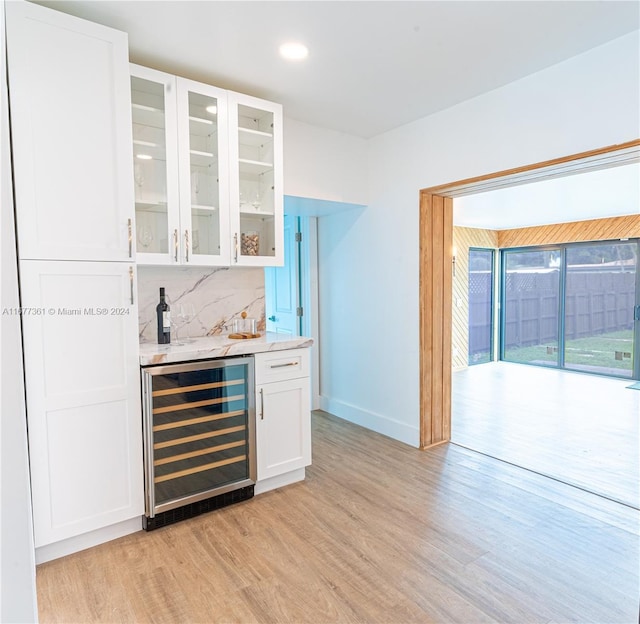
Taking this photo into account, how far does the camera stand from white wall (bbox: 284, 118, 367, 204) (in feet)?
11.3

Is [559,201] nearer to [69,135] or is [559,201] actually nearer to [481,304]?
[481,304]

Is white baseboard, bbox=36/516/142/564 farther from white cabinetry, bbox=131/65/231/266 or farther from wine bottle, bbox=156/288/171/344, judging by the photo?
white cabinetry, bbox=131/65/231/266

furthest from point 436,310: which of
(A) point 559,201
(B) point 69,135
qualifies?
(A) point 559,201

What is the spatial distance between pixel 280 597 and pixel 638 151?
294cm

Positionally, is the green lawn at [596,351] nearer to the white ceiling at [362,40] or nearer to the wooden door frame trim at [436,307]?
the wooden door frame trim at [436,307]

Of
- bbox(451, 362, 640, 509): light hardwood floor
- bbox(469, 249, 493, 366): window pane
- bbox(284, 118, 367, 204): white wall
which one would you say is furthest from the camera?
bbox(469, 249, 493, 366): window pane

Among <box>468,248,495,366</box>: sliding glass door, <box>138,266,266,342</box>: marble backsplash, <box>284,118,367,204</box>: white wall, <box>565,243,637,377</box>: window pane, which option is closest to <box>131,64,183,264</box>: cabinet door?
<box>138,266,266,342</box>: marble backsplash

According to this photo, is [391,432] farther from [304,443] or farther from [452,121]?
[452,121]

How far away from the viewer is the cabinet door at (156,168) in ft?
8.25

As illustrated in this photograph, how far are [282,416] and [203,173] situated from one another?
5.47ft

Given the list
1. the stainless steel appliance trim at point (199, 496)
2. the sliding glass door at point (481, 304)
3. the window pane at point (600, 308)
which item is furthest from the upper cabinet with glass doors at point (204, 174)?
the window pane at point (600, 308)

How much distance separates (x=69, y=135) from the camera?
2059 millimetres

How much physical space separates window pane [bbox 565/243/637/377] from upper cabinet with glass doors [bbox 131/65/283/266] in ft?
19.6

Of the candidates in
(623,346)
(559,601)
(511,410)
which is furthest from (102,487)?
(623,346)
